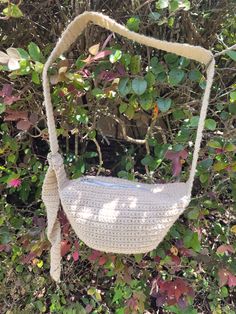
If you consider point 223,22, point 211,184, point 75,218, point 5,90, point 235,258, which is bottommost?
point 235,258

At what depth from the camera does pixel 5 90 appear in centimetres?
110

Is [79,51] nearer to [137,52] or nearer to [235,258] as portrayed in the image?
[137,52]

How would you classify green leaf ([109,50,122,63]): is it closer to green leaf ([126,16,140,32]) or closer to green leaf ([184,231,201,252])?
green leaf ([126,16,140,32])

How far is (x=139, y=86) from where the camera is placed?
101 centimetres

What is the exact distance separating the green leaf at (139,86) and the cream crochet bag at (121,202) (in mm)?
105

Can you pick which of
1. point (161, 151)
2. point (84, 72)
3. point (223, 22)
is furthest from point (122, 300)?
point (223, 22)

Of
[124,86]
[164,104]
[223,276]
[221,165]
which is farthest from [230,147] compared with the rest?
[223,276]

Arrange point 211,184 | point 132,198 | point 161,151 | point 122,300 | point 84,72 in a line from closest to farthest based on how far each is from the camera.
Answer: point 132,198
point 84,72
point 161,151
point 211,184
point 122,300

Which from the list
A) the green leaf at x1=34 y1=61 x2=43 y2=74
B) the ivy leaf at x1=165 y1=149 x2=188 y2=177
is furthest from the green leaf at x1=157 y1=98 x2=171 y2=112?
the green leaf at x1=34 y1=61 x2=43 y2=74

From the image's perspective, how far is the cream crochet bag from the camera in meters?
0.91

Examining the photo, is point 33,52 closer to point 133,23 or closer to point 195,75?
point 133,23

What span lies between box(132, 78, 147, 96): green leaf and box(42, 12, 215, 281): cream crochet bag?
105mm

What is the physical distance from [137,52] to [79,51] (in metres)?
0.17

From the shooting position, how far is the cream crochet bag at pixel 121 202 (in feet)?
3.00
